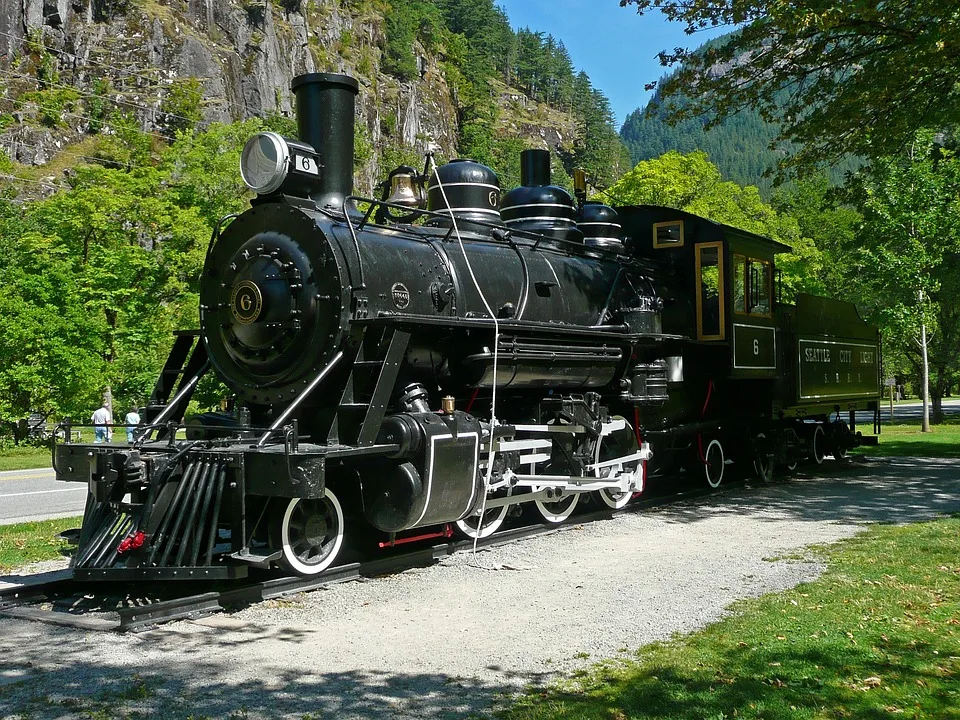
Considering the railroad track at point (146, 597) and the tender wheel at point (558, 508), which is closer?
the railroad track at point (146, 597)

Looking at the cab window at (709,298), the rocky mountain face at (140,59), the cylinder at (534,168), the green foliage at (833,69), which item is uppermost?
the rocky mountain face at (140,59)

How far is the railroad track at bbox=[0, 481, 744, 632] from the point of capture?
19.2 feet

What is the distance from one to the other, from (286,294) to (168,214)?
1846 centimetres

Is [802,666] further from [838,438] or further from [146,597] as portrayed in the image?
[838,438]

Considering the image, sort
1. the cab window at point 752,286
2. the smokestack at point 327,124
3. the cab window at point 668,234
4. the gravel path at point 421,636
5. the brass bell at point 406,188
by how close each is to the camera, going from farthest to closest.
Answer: the cab window at point 668,234, the cab window at point 752,286, the brass bell at point 406,188, the smokestack at point 327,124, the gravel path at point 421,636

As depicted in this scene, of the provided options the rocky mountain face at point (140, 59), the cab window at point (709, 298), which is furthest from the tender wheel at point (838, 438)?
the rocky mountain face at point (140, 59)

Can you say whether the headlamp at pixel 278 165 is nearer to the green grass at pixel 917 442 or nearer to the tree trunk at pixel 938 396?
Result: the green grass at pixel 917 442

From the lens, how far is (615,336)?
9766 millimetres

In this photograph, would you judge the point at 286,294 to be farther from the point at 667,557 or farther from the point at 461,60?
the point at 461,60

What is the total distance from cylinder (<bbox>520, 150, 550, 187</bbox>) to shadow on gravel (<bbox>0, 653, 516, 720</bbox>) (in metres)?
9.48

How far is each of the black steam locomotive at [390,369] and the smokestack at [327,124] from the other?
0.02m

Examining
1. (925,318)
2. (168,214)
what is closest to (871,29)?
(925,318)

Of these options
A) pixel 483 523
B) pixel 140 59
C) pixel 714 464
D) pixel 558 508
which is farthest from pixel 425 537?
pixel 140 59

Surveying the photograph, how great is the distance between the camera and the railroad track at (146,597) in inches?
230
